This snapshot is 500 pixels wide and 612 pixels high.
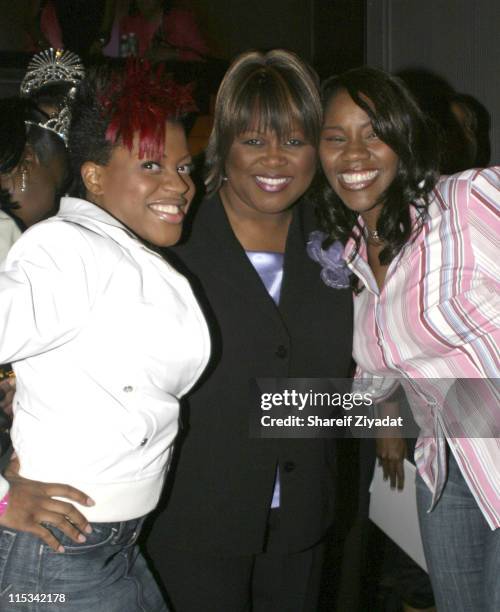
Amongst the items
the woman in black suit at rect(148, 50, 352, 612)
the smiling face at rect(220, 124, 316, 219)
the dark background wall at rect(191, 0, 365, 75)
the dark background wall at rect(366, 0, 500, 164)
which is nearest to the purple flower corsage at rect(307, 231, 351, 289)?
the woman in black suit at rect(148, 50, 352, 612)

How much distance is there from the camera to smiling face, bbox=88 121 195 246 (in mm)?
1229

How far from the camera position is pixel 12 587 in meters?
1.08

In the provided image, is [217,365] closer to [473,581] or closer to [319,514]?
[319,514]

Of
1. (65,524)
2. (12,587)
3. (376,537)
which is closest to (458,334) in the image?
(65,524)

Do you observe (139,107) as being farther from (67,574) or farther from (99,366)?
(67,574)

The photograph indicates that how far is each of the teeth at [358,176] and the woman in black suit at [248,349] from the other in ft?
0.27

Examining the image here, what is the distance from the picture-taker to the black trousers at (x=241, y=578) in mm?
1618

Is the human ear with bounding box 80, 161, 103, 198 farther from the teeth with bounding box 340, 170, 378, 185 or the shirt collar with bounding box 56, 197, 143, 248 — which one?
the teeth with bounding box 340, 170, 378, 185

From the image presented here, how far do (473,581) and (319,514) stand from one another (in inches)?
14.6

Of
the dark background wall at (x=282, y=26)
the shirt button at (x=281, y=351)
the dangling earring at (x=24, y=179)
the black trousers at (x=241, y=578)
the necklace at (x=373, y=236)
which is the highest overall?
the dark background wall at (x=282, y=26)

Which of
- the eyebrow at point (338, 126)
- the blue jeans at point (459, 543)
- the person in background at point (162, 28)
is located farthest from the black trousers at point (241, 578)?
the person in background at point (162, 28)

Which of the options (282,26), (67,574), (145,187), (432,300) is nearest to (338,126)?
(432,300)

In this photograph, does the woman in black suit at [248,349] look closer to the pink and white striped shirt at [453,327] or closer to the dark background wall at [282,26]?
the pink and white striped shirt at [453,327]

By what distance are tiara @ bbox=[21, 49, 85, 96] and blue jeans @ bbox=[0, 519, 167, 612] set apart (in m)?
1.38
